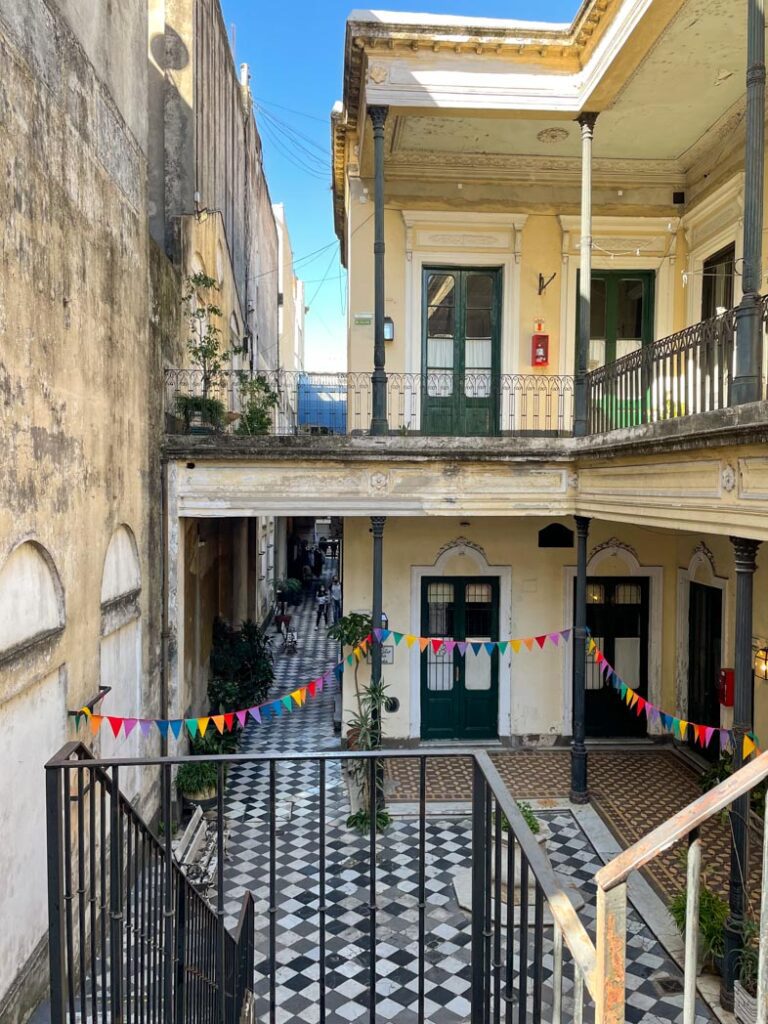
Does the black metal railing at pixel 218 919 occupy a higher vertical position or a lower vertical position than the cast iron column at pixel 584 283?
lower

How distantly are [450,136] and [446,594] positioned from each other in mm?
6169

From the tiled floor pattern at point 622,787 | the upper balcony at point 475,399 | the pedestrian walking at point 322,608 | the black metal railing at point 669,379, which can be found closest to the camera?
the black metal railing at point 669,379

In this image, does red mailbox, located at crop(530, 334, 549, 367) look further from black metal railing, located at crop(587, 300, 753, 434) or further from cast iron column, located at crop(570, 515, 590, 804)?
cast iron column, located at crop(570, 515, 590, 804)

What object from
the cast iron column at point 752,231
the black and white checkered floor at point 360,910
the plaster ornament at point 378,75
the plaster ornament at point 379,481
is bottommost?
the black and white checkered floor at point 360,910

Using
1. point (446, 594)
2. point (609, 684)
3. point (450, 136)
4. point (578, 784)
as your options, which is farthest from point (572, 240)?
point (578, 784)

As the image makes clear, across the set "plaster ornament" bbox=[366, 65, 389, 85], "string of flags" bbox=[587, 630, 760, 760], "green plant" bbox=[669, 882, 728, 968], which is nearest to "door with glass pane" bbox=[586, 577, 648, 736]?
"string of flags" bbox=[587, 630, 760, 760]

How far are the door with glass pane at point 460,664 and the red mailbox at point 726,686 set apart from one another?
9.96 feet

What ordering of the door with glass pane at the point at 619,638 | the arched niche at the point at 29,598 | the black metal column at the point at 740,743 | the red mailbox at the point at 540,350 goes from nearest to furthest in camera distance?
the arched niche at the point at 29,598 < the black metal column at the point at 740,743 < the red mailbox at the point at 540,350 < the door with glass pane at the point at 619,638

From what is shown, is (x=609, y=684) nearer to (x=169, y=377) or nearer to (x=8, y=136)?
(x=169, y=377)

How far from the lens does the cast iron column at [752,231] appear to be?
17.2 feet

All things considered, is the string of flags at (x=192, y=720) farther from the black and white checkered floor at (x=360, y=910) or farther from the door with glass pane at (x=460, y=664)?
the door with glass pane at (x=460, y=664)

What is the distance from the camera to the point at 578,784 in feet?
29.6

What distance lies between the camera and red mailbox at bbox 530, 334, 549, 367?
10.5 m

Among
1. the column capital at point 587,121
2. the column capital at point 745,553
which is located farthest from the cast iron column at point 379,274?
the column capital at point 745,553
